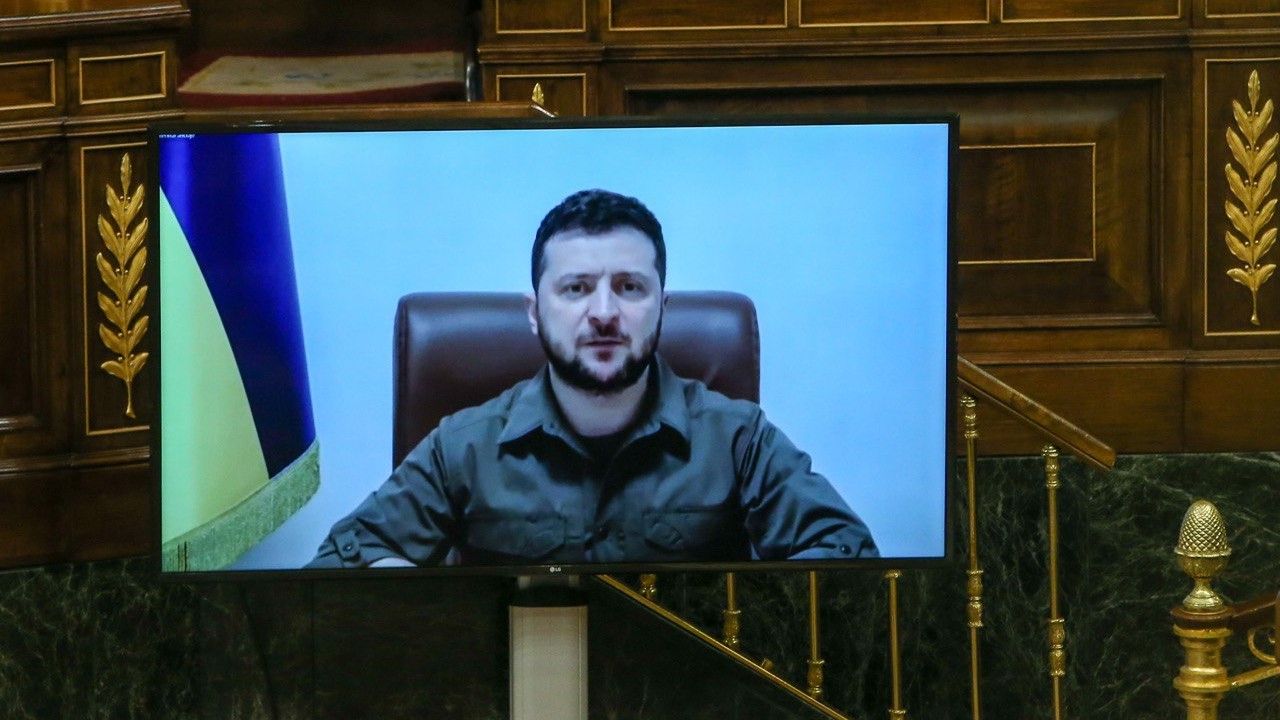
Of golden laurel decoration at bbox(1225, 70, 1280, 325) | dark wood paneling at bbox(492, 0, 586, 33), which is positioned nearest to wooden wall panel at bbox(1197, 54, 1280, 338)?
golden laurel decoration at bbox(1225, 70, 1280, 325)

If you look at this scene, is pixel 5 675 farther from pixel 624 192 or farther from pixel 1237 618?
pixel 1237 618

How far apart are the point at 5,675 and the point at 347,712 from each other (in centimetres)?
82

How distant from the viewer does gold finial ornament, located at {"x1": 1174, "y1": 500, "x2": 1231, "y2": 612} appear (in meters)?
3.10

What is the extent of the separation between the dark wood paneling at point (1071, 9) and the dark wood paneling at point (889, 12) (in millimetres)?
77

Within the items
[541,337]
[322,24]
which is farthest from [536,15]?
[541,337]

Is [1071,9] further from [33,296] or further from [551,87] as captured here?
[33,296]

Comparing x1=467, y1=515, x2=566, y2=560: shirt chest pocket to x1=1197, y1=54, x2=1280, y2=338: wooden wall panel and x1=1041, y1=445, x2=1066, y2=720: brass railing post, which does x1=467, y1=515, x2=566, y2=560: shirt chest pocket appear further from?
x1=1197, y1=54, x2=1280, y2=338: wooden wall panel

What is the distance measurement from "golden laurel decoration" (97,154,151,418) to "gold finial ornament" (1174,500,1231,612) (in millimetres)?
2210

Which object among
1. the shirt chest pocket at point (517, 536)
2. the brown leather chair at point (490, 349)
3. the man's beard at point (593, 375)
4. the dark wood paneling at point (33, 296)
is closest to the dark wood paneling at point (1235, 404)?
the brown leather chair at point (490, 349)

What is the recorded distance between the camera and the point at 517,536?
3.24 meters

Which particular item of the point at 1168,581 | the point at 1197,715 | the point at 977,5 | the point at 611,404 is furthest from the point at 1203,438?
the point at 611,404

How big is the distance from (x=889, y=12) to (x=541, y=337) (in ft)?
6.50

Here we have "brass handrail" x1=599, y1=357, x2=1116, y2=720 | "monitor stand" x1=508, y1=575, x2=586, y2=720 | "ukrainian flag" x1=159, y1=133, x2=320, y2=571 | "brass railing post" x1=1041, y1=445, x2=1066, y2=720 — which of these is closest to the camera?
"ukrainian flag" x1=159, y1=133, x2=320, y2=571

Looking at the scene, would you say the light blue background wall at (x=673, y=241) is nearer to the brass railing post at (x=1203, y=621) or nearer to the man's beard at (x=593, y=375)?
the man's beard at (x=593, y=375)
